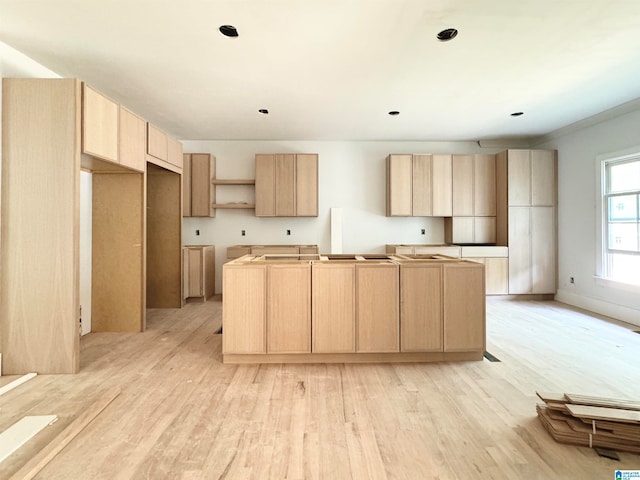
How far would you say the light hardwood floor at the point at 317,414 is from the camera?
1.53 metres

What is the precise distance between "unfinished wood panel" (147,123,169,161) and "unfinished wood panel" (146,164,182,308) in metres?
0.53

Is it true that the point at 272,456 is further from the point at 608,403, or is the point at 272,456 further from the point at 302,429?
the point at 608,403

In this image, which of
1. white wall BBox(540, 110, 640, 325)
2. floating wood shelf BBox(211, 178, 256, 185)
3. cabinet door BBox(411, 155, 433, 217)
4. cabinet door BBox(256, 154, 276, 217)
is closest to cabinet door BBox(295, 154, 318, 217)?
cabinet door BBox(256, 154, 276, 217)

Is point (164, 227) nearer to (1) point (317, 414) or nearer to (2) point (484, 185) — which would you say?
(1) point (317, 414)

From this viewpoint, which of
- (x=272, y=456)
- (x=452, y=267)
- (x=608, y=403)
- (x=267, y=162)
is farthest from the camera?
(x=267, y=162)

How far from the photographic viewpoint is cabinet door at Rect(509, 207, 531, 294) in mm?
5277

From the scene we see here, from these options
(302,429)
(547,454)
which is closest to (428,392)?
(547,454)

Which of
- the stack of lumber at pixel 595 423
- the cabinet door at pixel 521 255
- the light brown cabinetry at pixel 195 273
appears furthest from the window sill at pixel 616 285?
the light brown cabinetry at pixel 195 273

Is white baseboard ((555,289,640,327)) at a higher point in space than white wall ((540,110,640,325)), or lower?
lower

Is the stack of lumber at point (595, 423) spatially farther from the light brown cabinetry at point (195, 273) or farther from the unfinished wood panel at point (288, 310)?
the light brown cabinetry at point (195, 273)

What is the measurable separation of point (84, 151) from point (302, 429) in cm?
284

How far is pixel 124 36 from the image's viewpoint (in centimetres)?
260

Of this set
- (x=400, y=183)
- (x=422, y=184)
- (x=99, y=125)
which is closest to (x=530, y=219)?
(x=422, y=184)

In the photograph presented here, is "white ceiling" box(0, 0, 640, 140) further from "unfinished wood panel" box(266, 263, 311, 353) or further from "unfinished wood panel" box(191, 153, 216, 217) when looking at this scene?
"unfinished wood panel" box(266, 263, 311, 353)
